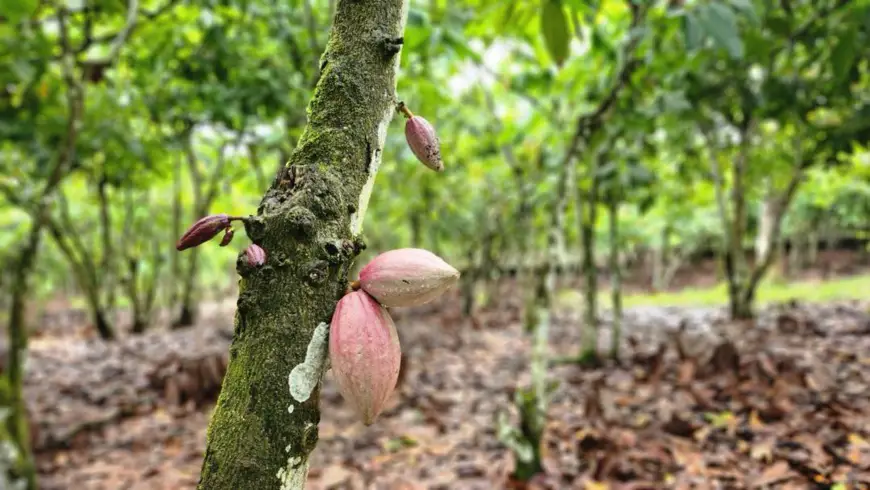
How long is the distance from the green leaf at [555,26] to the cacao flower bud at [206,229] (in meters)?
0.90

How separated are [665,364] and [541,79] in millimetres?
1989

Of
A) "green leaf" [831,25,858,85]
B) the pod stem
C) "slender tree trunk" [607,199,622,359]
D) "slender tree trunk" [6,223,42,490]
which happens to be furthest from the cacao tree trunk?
"slender tree trunk" [607,199,622,359]

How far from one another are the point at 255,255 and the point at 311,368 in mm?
112

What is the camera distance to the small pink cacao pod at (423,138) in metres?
0.67

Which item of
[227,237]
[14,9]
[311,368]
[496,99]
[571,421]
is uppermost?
[496,99]

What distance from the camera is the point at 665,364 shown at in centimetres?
364

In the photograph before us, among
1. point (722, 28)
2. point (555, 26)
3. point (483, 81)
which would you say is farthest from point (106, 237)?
point (722, 28)

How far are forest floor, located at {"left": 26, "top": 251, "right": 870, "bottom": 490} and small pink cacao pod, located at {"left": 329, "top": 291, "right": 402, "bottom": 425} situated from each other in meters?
1.77

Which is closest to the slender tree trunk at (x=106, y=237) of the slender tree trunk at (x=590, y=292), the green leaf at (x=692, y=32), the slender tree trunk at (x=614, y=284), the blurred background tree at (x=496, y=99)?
the blurred background tree at (x=496, y=99)

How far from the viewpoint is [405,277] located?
59 centimetres

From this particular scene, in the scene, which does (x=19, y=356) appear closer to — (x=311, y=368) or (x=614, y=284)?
(x=311, y=368)

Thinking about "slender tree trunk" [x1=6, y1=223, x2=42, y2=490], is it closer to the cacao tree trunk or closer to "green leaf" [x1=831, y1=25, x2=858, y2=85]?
the cacao tree trunk

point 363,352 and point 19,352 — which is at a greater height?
point 363,352

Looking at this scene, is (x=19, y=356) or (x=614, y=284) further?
(x=614, y=284)
